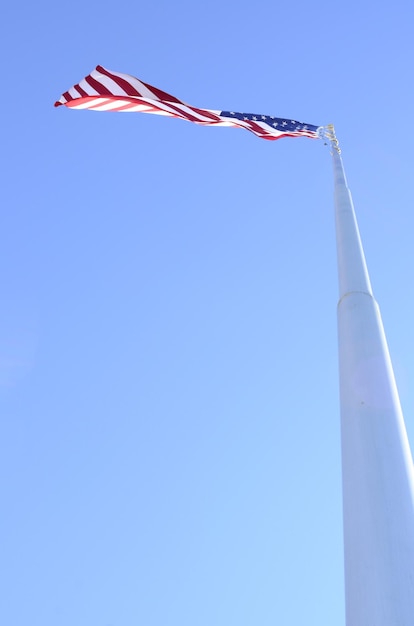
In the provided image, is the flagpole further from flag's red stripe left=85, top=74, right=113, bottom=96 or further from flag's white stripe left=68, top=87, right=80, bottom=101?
flag's white stripe left=68, top=87, right=80, bottom=101

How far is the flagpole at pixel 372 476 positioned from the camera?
6.29 meters

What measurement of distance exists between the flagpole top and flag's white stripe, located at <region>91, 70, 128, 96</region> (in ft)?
15.5

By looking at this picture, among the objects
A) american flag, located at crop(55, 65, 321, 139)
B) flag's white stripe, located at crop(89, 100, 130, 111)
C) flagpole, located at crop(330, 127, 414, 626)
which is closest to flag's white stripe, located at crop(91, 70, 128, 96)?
american flag, located at crop(55, 65, 321, 139)

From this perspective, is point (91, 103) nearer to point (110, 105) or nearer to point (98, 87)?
point (110, 105)

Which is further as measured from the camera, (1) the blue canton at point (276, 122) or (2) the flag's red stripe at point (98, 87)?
(1) the blue canton at point (276, 122)

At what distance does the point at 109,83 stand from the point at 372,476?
13.9m

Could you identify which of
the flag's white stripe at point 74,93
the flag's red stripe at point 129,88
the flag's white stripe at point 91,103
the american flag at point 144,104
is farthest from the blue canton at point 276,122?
the flag's white stripe at point 74,93

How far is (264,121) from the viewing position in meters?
19.8

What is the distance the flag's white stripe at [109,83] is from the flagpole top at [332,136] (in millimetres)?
4738

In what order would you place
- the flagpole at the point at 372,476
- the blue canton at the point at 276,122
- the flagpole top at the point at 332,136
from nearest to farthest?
the flagpole at the point at 372,476 → the flagpole top at the point at 332,136 → the blue canton at the point at 276,122

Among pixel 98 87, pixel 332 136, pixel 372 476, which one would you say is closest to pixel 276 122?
pixel 332 136

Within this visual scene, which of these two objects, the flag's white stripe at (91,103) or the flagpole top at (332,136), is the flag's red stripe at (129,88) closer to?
the flag's white stripe at (91,103)

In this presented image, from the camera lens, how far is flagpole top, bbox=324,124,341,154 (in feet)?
56.0

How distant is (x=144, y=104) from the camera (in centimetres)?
1830
